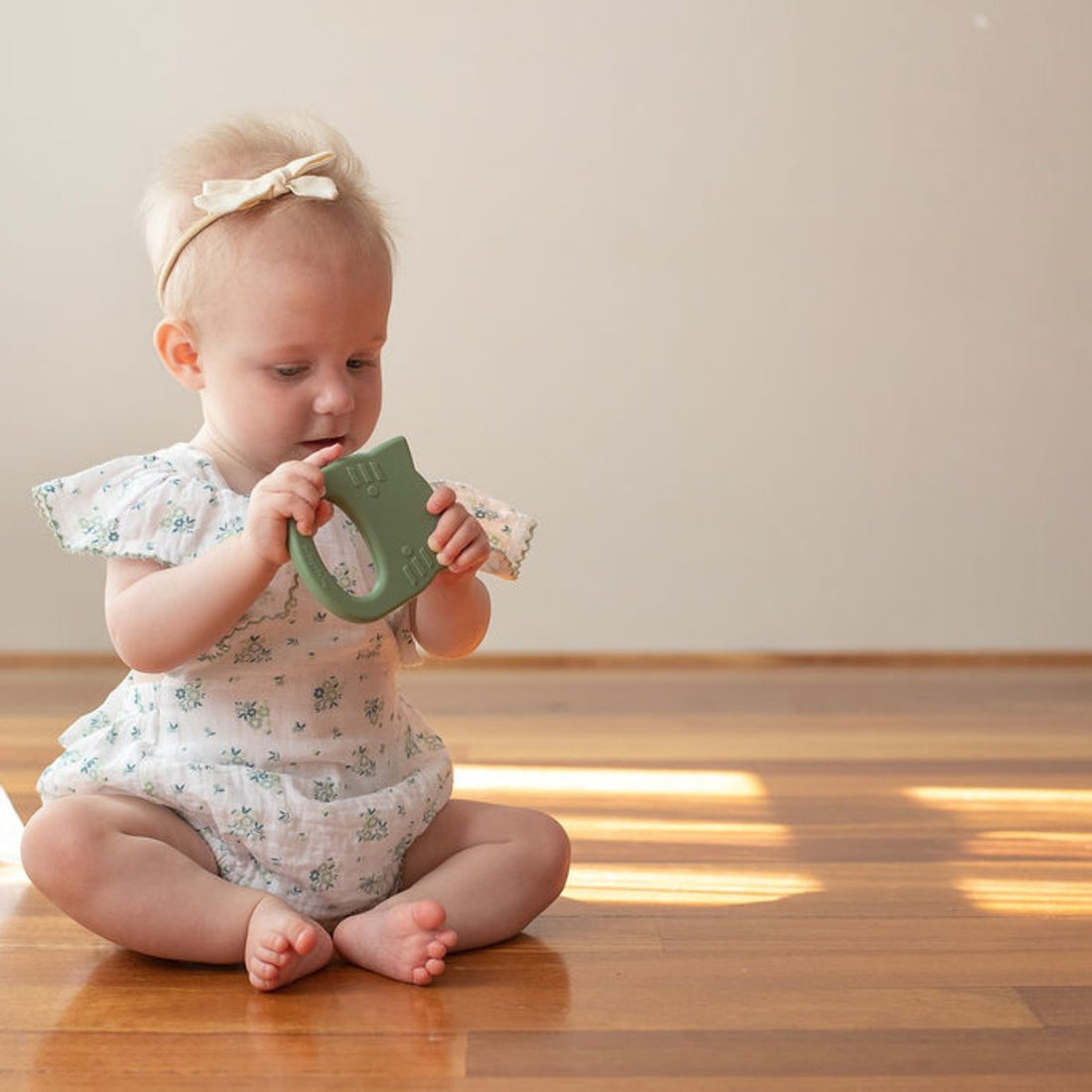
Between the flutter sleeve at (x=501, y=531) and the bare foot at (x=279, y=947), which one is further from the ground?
the flutter sleeve at (x=501, y=531)

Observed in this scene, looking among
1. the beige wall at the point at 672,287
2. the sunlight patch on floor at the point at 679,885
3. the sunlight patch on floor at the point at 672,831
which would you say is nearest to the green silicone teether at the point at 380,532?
the sunlight patch on floor at the point at 679,885

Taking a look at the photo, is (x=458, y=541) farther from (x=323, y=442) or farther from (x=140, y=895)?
(x=140, y=895)

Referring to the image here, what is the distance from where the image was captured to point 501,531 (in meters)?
1.21

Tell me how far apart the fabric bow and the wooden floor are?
51 centimetres

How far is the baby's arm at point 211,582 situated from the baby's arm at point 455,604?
9 centimetres

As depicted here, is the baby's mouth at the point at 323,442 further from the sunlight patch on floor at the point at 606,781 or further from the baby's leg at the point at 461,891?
the sunlight patch on floor at the point at 606,781

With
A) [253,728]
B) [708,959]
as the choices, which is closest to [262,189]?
[253,728]

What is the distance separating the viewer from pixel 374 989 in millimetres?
1034

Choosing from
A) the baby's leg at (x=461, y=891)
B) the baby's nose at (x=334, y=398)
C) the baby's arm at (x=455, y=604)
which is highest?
the baby's nose at (x=334, y=398)

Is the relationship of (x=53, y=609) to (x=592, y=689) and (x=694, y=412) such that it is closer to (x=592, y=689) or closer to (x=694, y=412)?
(x=592, y=689)

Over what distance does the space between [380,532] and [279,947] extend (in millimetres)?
263

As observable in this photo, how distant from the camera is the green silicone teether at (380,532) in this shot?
3.37 feet

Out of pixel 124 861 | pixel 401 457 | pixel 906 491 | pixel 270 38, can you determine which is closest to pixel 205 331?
pixel 401 457

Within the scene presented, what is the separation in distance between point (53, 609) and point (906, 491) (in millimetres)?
1274
